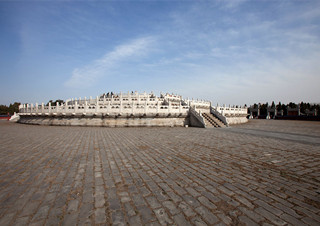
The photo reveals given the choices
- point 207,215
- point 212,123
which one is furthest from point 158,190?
point 212,123

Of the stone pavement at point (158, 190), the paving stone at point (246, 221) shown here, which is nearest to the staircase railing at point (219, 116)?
the stone pavement at point (158, 190)

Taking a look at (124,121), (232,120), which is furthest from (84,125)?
(232,120)

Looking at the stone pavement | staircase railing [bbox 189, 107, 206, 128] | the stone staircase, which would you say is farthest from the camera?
the stone staircase

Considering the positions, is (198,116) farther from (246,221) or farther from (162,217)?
(162,217)

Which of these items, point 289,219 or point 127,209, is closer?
point 289,219

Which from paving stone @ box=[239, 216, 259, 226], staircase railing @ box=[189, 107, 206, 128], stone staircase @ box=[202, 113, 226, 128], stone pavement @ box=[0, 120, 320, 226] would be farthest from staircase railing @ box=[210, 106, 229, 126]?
paving stone @ box=[239, 216, 259, 226]

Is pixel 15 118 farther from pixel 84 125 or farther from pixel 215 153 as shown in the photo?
pixel 215 153

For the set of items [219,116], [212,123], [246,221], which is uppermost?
[219,116]

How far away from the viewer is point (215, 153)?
6.45 metres

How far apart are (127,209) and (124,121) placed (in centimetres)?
1558

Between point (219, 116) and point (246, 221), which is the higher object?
point (219, 116)

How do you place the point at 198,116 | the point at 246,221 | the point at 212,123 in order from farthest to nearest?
the point at 212,123
the point at 198,116
the point at 246,221

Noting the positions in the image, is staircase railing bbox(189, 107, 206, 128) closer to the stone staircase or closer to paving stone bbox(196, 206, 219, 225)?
the stone staircase

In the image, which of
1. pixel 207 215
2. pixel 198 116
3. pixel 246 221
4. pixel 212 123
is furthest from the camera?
pixel 212 123
